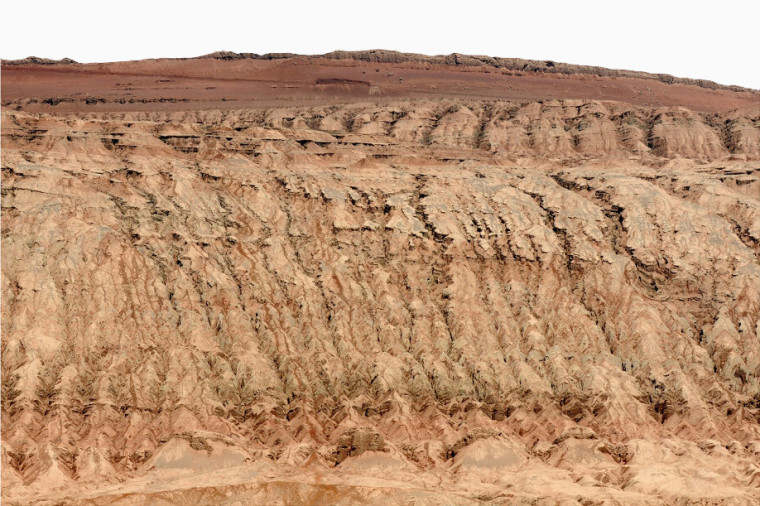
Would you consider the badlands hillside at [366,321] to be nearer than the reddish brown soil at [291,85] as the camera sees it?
Yes

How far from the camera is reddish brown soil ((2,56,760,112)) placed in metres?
142

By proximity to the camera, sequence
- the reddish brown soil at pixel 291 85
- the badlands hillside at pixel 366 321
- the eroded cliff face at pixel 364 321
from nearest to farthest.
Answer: the badlands hillside at pixel 366 321
the eroded cliff face at pixel 364 321
the reddish brown soil at pixel 291 85

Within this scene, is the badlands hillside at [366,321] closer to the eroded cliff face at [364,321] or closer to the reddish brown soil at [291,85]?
the eroded cliff face at [364,321]

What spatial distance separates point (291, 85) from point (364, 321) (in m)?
69.8

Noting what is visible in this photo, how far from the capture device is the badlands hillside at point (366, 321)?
75500 millimetres

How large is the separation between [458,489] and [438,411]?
9.19 metres

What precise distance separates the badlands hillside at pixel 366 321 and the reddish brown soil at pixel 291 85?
37223 mm

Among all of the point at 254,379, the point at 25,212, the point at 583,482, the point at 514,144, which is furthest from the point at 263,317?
the point at 514,144

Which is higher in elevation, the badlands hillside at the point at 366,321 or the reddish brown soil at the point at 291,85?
the reddish brown soil at the point at 291,85

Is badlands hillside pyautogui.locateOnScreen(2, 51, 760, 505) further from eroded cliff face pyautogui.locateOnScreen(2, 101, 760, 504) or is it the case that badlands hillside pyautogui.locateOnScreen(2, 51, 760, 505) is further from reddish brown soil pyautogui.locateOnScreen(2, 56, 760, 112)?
reddish brown soil pyautogui.locateOnScreen(2, 56, 760, 112)

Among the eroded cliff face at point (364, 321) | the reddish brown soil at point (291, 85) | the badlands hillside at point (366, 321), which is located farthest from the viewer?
the reddish brown soil at point (291, 85)

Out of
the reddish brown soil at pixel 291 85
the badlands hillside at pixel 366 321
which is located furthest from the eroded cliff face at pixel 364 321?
the reddish brown soil at pixel 291 85

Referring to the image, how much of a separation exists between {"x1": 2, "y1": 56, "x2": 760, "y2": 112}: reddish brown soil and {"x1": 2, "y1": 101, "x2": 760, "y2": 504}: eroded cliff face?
125ft

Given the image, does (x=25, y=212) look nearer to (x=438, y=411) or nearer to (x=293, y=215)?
(x=293, y=215)
